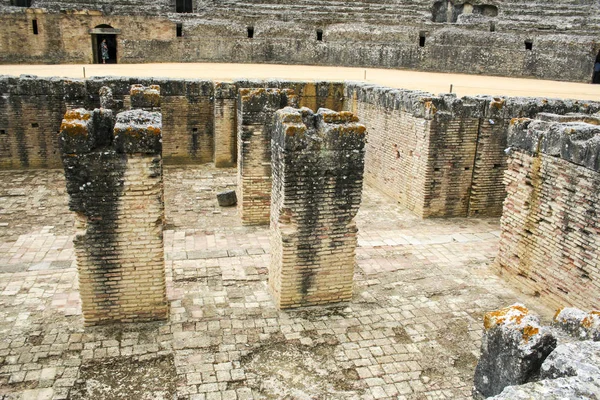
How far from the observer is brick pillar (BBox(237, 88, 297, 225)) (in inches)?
391

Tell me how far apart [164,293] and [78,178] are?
1840 millimetres

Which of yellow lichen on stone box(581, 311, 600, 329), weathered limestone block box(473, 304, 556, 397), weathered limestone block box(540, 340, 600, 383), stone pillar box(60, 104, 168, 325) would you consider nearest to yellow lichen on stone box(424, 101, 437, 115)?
stone pillar box(60, 104, 168, 325)

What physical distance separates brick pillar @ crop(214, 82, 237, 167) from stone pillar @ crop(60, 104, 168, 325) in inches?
315

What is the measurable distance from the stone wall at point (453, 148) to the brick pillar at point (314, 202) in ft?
14.9

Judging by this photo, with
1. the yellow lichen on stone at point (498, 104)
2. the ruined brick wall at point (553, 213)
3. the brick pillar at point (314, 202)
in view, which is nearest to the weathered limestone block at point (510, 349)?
the brick pillar at point (314, 202)

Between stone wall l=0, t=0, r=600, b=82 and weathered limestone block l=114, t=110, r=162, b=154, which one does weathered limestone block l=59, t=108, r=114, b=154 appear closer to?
weathered limestone block l=114, t=110, r=162, b=154

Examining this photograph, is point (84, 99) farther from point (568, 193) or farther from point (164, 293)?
point (568, 193)

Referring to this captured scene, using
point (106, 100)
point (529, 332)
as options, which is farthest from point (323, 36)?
point (529, 332)

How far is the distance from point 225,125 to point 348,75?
9.40m

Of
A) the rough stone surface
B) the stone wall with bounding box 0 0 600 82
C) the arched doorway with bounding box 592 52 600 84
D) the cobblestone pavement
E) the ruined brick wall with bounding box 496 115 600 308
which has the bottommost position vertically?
the cobblestone pavement

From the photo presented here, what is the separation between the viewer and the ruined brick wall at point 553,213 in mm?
6781

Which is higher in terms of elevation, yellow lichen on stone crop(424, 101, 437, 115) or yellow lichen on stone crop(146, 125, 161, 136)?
yellow lichen on stone crop(146, 125, 161, 136)

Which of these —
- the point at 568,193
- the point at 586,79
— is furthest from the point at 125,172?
the point at 586,79

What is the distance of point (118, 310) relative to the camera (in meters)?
6.46
